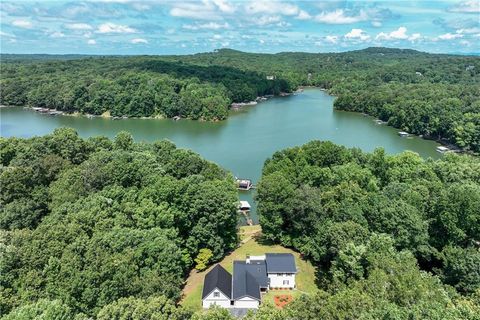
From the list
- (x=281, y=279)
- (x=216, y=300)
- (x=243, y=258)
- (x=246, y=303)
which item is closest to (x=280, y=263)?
(x=281, y=279)

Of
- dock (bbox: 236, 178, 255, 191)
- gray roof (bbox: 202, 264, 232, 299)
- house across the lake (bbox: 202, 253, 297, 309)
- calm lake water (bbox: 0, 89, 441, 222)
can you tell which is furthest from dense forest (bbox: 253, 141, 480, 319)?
calm lake water (bbox: 0, 89, 441, 222)

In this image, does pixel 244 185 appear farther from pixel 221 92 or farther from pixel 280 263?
pixel 221 92

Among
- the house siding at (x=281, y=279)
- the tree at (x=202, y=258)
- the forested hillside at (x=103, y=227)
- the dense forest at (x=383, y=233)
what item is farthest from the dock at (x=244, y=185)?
the house siding at (x=281, y=279)

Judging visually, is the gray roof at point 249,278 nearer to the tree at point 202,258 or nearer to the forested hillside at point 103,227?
the tree at point 202,258

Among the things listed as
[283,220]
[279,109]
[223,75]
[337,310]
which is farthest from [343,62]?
[337,310]

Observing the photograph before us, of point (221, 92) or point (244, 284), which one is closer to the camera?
point (244, 284)

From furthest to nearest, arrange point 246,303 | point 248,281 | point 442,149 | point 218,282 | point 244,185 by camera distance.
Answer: point 442,149, point 244,185, point 248,281, point 218,282, point 246,303

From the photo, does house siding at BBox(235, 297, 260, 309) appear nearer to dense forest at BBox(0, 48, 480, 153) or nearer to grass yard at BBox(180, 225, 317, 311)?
grass yard at BBox(180, 225, 317, 311)
